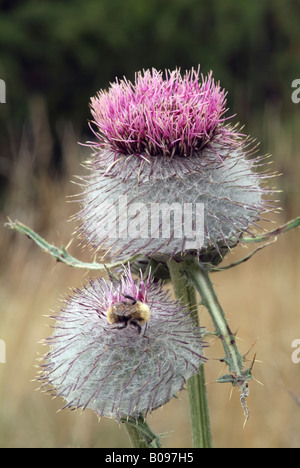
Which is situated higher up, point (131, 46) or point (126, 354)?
point (131, 46)

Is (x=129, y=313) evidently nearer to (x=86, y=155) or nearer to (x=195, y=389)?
(x=195, y=389)

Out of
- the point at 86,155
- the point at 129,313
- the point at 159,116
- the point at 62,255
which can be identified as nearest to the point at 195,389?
the point at 129,313

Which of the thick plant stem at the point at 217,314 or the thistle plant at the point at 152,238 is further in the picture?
the thistle plant at the point at 152,238

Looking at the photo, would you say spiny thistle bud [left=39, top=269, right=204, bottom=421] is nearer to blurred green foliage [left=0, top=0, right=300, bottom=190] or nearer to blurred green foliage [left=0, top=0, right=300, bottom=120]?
blurred green foliage [left=0, top=0, right=300, bottom=190]

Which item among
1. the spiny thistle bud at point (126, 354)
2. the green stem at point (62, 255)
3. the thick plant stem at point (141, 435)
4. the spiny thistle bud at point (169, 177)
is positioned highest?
the spiny thistle bud at point (169, 177)

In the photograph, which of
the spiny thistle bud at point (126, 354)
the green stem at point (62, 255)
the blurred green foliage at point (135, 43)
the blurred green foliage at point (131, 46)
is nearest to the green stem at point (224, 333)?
the spiny thistle bud at point (126, 354)

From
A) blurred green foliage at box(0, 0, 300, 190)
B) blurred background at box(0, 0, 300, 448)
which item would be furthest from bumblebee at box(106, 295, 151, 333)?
blurred green foliage at box(0, 0, 300, 190)

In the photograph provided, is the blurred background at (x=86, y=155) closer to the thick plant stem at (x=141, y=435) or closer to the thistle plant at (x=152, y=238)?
the thick plant stem at (x=141, y=435)
